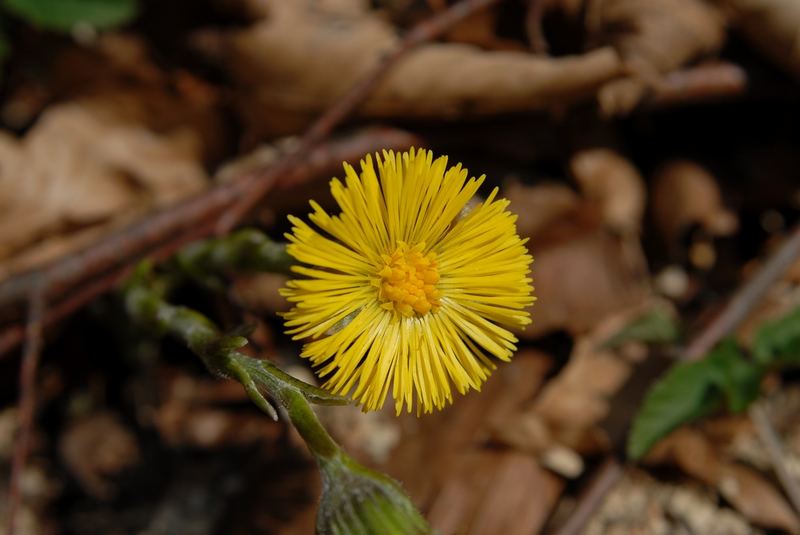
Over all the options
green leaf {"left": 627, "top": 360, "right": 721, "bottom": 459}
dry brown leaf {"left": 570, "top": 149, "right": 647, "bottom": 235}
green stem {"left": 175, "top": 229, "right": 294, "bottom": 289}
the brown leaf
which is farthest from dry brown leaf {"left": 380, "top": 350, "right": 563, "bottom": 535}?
green stem {"left": 175, "top": 229, "right": 294, "bottom": 289}

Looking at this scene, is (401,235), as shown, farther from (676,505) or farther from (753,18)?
(753,18)

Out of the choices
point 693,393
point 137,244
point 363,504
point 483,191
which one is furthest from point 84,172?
point 693,393

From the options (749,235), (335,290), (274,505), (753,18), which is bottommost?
(274,505)

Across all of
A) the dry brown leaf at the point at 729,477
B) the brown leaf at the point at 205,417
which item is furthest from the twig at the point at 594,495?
the brown leaf at the point at 205,417

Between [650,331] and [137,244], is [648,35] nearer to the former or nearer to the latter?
[650,331]

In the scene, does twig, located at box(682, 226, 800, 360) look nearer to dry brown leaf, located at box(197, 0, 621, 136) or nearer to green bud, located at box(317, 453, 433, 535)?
dry brown leaf, located at box(197, 0, 621, 136)

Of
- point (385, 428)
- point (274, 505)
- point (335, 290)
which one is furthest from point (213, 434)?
point (335, 290)
